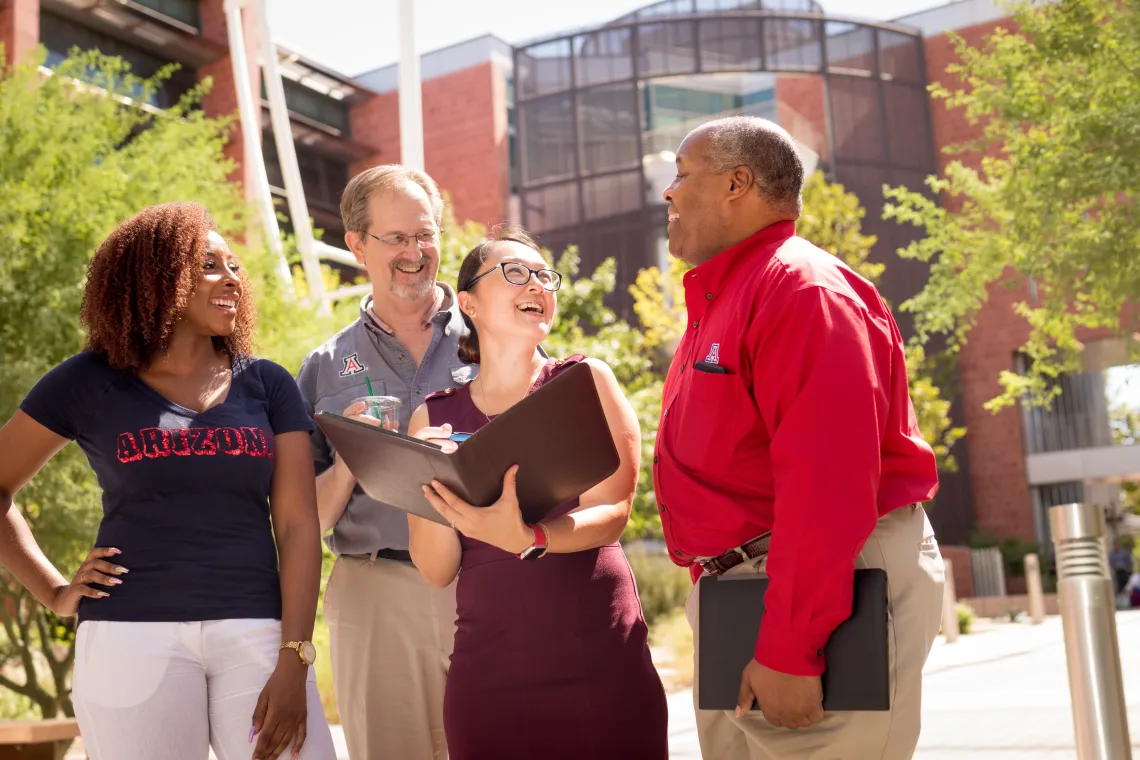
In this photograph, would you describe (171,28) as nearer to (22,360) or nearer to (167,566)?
(22,360)

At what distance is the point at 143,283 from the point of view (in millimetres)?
3211

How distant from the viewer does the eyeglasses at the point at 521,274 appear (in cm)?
332

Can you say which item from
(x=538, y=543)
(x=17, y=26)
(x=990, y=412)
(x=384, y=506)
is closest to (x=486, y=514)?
(x=538, y=543)

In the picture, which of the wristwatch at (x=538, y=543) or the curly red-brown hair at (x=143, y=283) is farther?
the curly red-brown hair at (x=143, y=283)

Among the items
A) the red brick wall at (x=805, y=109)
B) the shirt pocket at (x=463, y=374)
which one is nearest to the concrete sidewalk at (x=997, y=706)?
the shirt pocket at (x=463, y=374)

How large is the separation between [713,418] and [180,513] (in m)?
1.34

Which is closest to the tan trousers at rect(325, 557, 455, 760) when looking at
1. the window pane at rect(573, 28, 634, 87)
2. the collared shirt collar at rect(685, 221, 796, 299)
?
the collared shirt collar at rect(685, 221, 796, 299)

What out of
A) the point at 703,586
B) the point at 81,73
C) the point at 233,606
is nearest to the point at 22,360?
the point at 81,73

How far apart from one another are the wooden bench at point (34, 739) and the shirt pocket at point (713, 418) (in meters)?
4.95

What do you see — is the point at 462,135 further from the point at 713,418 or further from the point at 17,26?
the point at 713,418

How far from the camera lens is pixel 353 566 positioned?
3859 millimetres

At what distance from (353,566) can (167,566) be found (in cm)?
94

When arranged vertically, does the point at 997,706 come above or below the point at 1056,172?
below

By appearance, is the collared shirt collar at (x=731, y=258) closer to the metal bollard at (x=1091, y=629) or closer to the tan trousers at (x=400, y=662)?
the tan trousers at (x=400, y=662)
